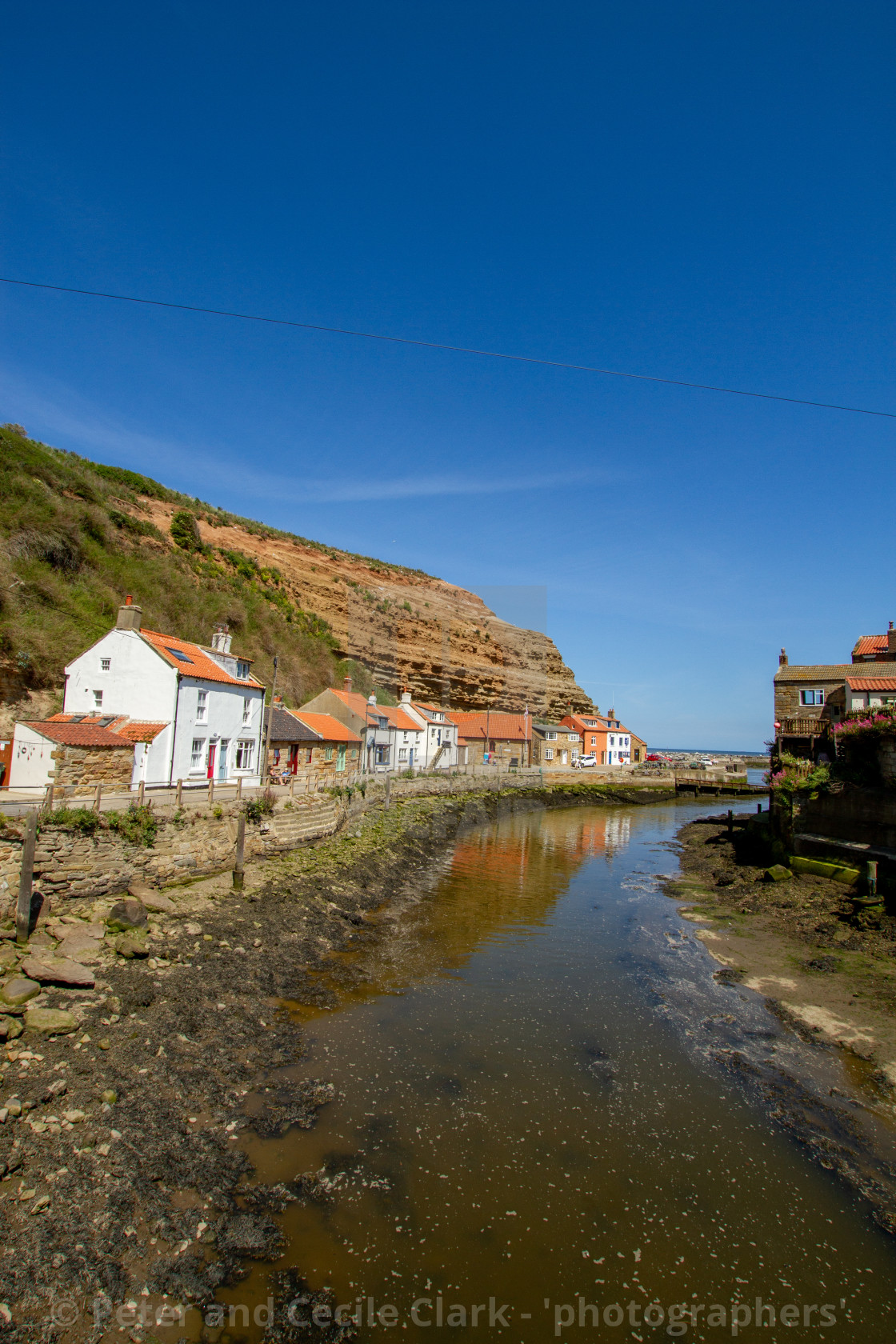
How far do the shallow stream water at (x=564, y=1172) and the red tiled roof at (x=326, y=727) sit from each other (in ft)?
75.2

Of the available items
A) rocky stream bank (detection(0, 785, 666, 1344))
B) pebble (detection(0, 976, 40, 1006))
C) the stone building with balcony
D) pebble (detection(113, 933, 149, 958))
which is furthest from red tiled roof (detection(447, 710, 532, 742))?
pebble (detection(0, 976, 40, 1006))

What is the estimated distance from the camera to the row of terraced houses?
730 inches

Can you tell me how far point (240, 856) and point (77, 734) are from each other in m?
6.24

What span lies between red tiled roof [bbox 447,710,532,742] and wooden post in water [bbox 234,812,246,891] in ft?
194

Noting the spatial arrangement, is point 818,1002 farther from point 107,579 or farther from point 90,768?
point 107,579

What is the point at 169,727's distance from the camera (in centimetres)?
2352

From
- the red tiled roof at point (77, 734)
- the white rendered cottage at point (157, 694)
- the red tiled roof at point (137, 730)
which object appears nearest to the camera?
the red tiled roof at point (77, 734)

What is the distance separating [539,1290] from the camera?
23.0 ft

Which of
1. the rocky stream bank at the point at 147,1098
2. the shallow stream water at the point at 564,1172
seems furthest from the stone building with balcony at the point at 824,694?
the rocky stream bank at the point at 147,1098

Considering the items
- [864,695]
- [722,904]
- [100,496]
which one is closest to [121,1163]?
[722,904]

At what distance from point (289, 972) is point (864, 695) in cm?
3120

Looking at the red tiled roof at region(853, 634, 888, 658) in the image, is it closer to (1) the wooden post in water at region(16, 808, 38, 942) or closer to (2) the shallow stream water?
(2) the shallow stream water

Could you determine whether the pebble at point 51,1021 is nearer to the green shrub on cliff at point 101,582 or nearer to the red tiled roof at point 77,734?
the red tiled roof at point 77,734

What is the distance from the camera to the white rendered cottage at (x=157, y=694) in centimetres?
2366
